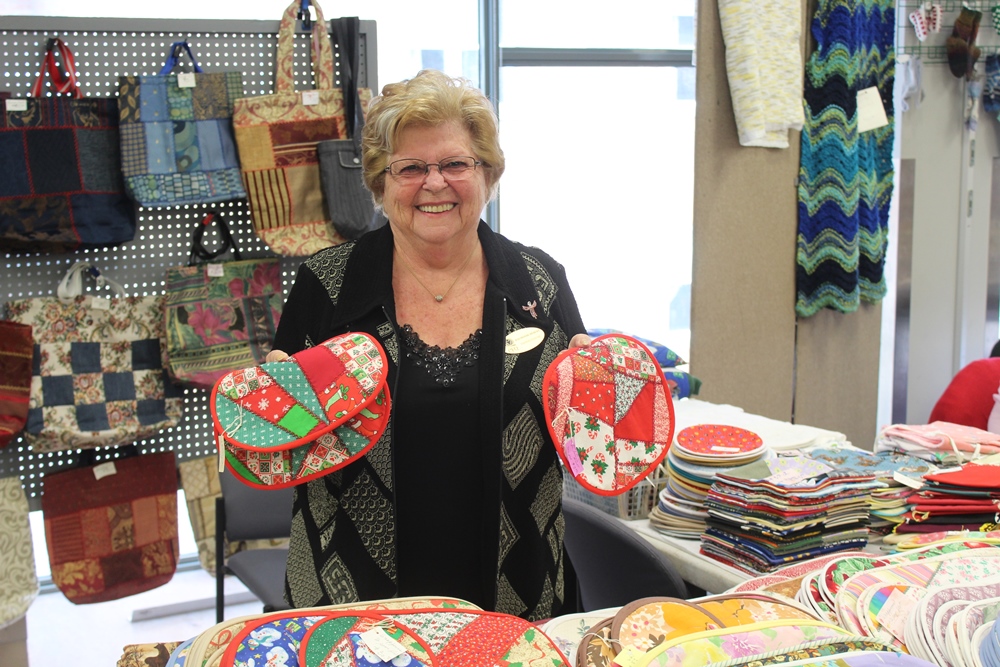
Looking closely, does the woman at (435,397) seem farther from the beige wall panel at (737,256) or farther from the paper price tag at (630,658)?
the beige wall panel at (737,256)

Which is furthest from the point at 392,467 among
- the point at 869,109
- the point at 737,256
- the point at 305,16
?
the point at 869,109

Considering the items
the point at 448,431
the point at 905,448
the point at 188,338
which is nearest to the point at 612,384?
the point at 448,431

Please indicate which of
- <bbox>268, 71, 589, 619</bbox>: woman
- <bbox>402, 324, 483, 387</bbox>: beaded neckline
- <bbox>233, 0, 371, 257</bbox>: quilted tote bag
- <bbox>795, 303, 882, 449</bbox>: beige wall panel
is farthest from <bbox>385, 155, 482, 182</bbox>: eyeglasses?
<bbox>795, 303, 882, 449</bbox>: beige wall panel

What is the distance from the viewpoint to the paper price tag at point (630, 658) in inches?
43.2

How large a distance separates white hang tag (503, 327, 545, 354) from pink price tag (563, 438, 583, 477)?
256 millimetres

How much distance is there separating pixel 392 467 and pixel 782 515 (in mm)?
876

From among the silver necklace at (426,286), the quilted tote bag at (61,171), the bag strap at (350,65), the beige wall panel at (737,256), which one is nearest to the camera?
the silver necklace at (426,286)

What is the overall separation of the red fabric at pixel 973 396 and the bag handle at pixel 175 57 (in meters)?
2.92

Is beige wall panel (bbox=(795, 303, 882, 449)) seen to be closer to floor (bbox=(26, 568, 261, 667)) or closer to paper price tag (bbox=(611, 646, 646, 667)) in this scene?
floor (bbox=(26, 568, 261, 667))

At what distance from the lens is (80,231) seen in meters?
3.08

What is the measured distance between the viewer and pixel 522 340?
1.78m

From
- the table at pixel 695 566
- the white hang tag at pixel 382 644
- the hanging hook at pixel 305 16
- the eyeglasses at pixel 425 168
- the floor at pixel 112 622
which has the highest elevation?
the hanging hook at pixel 305 16

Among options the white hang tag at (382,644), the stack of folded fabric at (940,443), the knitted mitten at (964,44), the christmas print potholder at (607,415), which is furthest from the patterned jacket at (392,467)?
the knitted mitten at (964,44)

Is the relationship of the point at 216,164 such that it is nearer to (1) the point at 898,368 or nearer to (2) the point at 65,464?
(2) the point at 65,464
